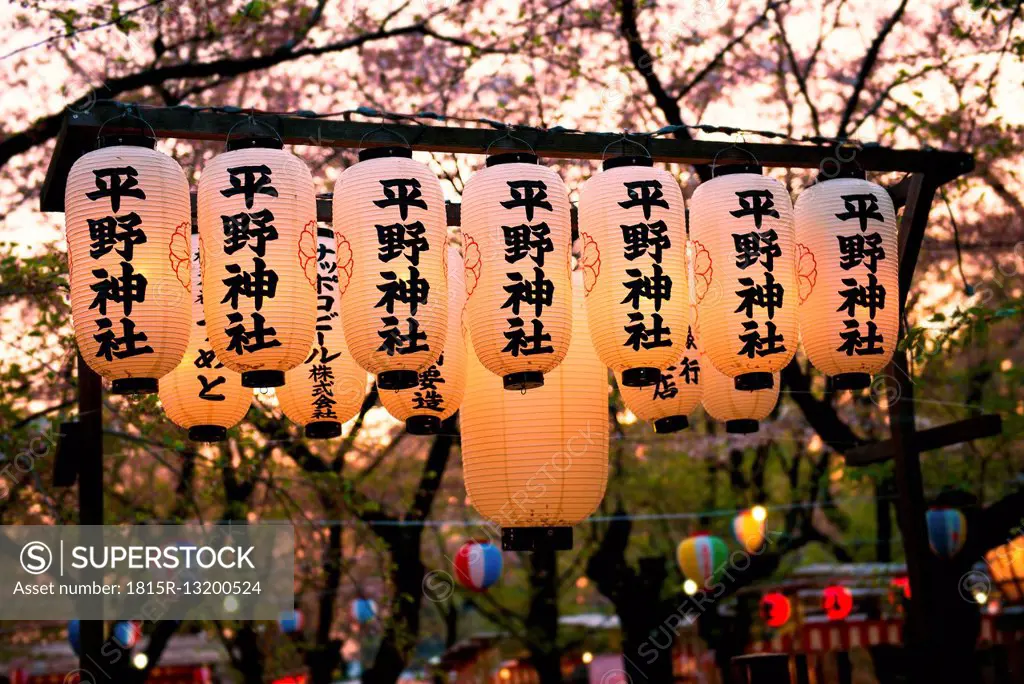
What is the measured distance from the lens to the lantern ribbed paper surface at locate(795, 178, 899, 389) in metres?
7.55

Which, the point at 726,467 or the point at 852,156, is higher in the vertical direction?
the point at 852,156

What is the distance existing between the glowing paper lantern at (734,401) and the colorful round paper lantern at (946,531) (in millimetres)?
8732

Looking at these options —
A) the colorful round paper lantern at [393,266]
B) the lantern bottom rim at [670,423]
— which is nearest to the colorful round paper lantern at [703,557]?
the lantern bottom rim at [670,423]

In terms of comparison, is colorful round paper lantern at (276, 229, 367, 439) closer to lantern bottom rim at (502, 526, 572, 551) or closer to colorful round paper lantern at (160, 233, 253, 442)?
colorful round paper lantern at (160, 233, 253, 442)

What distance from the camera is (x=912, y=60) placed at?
56.7 ft

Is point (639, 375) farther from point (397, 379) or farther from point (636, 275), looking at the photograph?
point (397, 379)

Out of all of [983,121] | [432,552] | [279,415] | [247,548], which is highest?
[983,121]

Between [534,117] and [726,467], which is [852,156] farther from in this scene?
[726,467]

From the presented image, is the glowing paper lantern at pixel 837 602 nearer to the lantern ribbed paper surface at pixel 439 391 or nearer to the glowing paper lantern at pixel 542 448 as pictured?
the glowing paper lantern at pixel 542 448

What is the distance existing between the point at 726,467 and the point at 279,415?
1420 cm

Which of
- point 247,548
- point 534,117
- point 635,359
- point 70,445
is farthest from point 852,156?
point 247,548

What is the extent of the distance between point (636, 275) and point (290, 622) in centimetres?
1919

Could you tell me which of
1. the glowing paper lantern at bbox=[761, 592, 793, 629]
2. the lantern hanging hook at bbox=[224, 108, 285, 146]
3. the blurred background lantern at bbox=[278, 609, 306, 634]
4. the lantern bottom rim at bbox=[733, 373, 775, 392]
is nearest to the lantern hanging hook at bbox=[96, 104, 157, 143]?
the lantern hanging hook at bbox=[224, 108, 285, 146]

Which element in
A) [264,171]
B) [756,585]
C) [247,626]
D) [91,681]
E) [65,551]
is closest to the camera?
[264,171]
